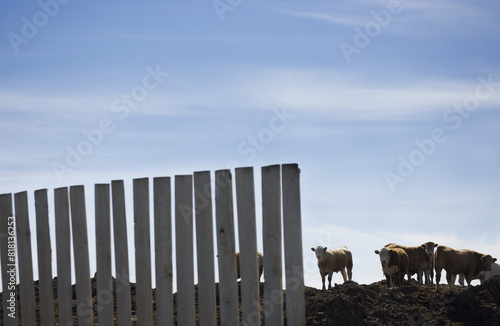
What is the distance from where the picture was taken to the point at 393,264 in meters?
14.9

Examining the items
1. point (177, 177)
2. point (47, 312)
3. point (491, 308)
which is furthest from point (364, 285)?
point (47, 312)

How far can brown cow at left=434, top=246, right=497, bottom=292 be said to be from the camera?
44.7 ft

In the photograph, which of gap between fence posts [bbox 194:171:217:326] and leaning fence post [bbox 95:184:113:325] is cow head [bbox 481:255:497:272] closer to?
gap between fence posts [bbox 194:171:217:326]

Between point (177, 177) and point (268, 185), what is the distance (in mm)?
1288

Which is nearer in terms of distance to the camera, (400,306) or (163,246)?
(163,246)

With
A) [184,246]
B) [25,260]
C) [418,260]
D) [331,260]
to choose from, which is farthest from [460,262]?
[25,260]

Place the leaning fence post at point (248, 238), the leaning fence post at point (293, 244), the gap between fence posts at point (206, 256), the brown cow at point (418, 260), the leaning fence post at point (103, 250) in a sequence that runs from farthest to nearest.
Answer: the brown cow at point (418, 260)
the leaning fence post at point (103, 250)
the gap between fence posts at point (206, 256)
the leaning fence post at point (248, 238)
the leaning fence post at point (293, 244)

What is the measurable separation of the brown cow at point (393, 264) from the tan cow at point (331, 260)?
1.49 m

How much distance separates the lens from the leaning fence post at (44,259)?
8.82m

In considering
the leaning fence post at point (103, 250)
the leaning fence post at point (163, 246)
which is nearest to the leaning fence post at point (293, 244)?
the leaning fence post at point (163, 246)

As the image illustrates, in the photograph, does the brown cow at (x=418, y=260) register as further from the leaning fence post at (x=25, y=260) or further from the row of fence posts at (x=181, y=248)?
the leaning fence post at (x=25, y=260)

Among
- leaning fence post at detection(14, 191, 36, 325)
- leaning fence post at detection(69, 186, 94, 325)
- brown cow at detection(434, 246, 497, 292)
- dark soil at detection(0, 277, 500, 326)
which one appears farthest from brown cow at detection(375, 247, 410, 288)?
leaning fence post at detection(14, 191, 36, 325)

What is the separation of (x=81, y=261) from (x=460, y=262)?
9.07 meters

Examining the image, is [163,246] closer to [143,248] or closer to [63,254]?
[143,248]
